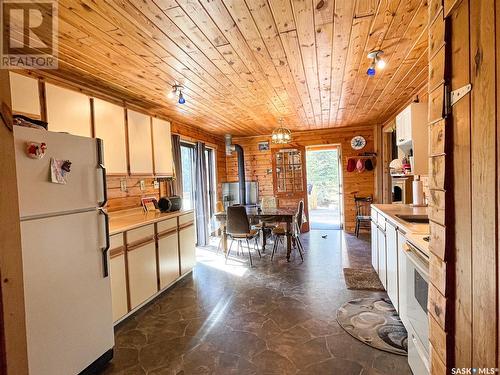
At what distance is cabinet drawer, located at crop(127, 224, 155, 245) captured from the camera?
8.33 ft

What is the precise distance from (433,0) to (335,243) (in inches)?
182

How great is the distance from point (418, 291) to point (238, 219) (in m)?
2.75

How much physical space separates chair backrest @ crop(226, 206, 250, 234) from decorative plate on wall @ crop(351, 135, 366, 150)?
11.0 feet

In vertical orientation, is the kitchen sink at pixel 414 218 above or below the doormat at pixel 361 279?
above

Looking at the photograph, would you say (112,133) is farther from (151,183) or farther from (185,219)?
(185,219)

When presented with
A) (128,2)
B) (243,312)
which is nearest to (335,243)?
(243,312)

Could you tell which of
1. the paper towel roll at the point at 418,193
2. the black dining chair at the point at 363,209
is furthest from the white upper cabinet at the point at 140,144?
the black dining chair at the point at 363,209

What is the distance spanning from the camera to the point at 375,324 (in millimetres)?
2361

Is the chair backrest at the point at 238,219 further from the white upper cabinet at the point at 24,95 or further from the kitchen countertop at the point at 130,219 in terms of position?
the white upper cabinet at the point at 24,95

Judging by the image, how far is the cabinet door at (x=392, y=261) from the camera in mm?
2280

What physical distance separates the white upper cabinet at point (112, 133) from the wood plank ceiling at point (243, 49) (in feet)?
0.92

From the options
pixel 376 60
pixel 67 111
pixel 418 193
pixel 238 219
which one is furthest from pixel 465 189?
pixel 238 219

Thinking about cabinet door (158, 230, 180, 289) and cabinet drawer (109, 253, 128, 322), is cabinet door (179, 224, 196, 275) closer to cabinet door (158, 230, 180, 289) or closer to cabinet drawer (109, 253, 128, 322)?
cabinet door (158, 230, 180, 289)

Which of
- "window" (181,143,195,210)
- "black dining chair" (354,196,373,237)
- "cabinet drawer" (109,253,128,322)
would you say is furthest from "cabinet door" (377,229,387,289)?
"window" (181,143,195,210)
